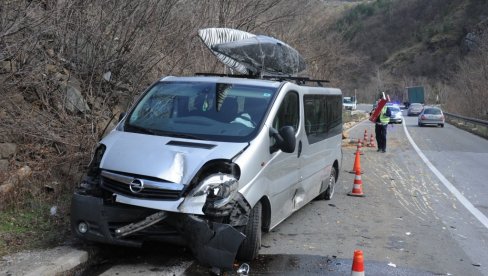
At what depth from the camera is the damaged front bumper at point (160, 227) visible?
5.18 meters

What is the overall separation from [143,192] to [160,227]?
379 mm

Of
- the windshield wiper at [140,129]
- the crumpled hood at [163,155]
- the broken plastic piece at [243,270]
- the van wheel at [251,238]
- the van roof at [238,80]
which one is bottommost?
the broken plastic piece at [243,270]

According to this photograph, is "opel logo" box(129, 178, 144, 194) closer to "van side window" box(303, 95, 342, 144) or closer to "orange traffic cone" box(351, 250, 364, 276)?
"orange traffic cone" box(351, 250, 364, 276)

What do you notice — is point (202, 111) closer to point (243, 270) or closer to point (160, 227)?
point (160, 227)

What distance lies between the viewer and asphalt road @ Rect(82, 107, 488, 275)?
19.1 ft

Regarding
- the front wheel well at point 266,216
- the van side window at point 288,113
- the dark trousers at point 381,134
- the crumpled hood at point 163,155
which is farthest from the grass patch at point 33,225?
the dark trousers at point 381,134

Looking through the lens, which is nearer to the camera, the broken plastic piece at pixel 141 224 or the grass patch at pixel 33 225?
the broken plastic piece at pixel 141 224

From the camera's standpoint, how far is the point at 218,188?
529 cm

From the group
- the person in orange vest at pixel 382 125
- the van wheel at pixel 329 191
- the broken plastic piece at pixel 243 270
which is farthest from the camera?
the person in orange vest at pixel 382 125

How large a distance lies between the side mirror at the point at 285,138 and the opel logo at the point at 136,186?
5.51ft

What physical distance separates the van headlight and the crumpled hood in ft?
0.50

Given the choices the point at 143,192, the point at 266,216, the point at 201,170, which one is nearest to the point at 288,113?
the point at 266,216

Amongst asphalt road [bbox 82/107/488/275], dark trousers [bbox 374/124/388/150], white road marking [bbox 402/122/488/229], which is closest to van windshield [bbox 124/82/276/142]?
asphalt road [bbox 82/107/488/275]

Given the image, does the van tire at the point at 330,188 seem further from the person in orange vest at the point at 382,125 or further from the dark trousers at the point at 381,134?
the dark trousers at the point at 381,134
